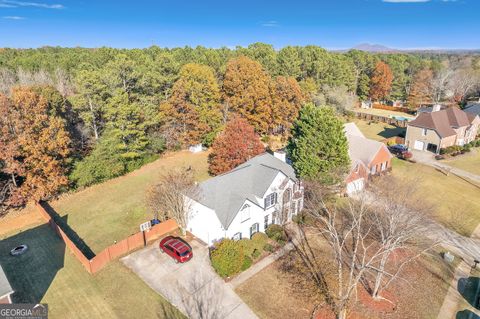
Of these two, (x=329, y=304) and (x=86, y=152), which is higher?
(x=86, y=152)

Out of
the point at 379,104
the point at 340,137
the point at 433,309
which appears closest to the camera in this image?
the point at 433,309

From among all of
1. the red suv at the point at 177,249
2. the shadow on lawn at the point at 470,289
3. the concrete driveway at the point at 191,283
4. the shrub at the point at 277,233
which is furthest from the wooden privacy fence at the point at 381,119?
the red suv at the point at 177,249

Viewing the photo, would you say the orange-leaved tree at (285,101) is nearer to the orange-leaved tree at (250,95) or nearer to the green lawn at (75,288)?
the orange-leaved tree at (250,95)

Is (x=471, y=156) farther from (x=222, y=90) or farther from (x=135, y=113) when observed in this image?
(x=135, y=113)

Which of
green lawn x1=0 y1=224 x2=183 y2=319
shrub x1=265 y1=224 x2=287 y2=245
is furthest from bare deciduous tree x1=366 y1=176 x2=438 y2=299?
green lawn x1=0 y1=224 x2=183 y2=319

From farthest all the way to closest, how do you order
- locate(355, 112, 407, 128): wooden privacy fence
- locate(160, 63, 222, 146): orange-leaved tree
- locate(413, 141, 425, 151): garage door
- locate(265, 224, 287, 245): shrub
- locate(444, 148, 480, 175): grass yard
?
locate(355, 112, 407, 128): wooden privacy fence → locate(413, 141, 425, 151): garage door → locate(160, 63, 222, 146): orange-leaved tree → locate(444, 148, 480, 175): grass yard → locate(265, 224, 287, 245): shrub

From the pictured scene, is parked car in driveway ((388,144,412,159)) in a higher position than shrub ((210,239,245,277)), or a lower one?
higher

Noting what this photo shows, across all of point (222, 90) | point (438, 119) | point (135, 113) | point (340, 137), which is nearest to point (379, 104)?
point (438, 119)

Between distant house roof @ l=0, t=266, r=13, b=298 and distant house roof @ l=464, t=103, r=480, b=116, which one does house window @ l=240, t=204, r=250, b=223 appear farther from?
distant house roof @ l=464, t=103, r=480, b=116
